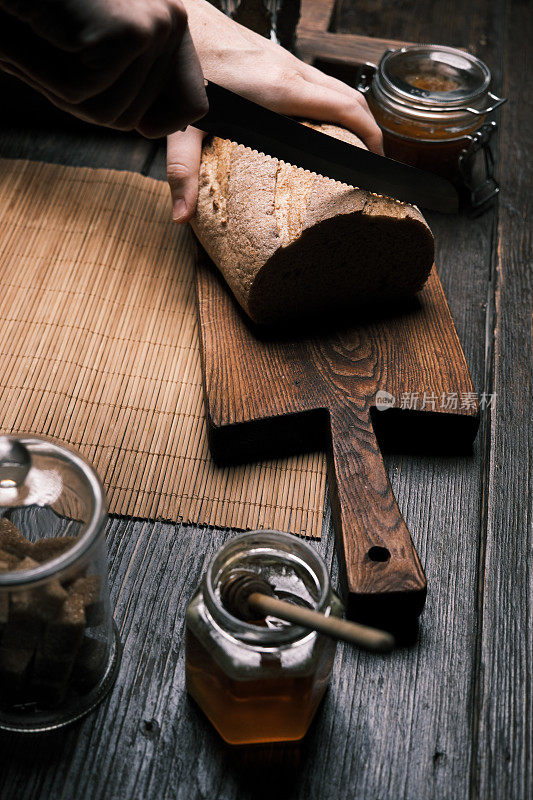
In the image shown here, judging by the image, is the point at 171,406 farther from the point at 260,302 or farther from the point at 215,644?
the point at 215,644

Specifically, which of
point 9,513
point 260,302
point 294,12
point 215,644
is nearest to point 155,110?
point 260,302

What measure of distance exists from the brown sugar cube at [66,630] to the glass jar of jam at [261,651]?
0.35 feet

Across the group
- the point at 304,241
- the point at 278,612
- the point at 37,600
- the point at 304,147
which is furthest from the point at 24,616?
the point at 304,147

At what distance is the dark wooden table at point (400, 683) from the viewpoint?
33.2 inches

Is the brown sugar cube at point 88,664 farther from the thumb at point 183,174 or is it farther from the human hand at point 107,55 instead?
the thumb at point 183,174

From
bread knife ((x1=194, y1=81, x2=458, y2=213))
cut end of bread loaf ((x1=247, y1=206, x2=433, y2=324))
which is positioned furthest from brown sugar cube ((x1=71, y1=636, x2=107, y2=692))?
bread knife ((x1=194, y1=81, x2=458, y2=213))

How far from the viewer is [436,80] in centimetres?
155

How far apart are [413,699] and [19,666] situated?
43 cm

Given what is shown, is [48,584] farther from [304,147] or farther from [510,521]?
[304,147]

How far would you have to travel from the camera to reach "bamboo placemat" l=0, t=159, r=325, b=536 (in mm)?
1100

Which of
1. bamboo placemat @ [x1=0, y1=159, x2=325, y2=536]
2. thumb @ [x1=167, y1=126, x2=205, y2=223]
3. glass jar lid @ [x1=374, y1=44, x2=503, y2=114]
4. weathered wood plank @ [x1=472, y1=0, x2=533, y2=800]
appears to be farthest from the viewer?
glass jar lid @ [x1=374, y1=44, x2=503, y2=114]

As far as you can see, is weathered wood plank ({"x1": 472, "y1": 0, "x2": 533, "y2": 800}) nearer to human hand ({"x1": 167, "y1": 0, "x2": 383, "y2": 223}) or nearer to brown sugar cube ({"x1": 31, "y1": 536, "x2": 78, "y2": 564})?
human hand ({"x1": 167, "y1": 0, "x2": 383, "y2": 223})

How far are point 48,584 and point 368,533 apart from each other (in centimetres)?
41

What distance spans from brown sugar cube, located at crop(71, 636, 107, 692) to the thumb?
0.73 metres
